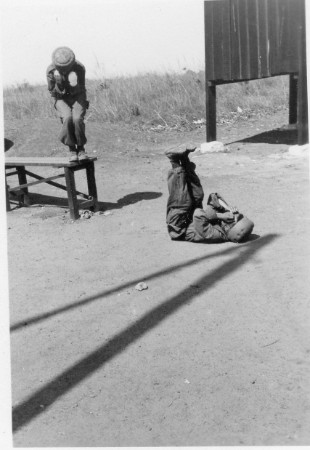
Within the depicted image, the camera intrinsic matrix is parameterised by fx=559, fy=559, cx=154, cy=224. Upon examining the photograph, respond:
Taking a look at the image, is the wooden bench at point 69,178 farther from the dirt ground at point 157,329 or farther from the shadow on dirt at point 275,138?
the shadow on dirt at point 275,138

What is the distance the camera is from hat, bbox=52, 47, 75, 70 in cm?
725

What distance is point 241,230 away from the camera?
614cm

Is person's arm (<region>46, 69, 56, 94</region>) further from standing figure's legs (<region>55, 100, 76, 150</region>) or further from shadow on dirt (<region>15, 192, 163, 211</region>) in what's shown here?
shadow on dirt (<region>15, 192, 163, 211</region>)

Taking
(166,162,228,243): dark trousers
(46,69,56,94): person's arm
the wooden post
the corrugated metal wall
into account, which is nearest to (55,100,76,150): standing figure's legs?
(46,69,56,94): person's arm

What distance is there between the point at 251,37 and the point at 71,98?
19.2 ft

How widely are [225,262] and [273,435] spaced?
269 centimetres

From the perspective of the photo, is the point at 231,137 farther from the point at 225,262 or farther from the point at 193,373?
the point at 193,373

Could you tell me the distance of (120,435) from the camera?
3.15m

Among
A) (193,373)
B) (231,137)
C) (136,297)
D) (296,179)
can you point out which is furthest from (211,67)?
(193,373)

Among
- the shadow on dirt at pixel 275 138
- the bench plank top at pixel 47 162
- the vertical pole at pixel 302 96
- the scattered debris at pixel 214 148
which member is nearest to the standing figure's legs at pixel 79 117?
the bench plank top at pixel 47 162

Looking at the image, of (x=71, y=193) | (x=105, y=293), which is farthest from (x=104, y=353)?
(x=71, y=193)

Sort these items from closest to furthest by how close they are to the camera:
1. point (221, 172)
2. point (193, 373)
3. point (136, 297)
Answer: point (193, 373) < point (136, 297) < point (221, 172)

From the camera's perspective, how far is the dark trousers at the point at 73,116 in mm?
7758

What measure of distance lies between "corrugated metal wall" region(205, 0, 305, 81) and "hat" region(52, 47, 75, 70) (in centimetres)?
583
